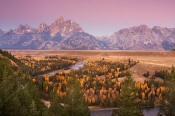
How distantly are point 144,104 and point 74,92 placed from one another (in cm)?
7679

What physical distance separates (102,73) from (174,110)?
130893mm

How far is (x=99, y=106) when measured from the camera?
339 feet

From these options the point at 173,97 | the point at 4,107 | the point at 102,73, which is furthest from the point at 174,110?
the point at 102,73

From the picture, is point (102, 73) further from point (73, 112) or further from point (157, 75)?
point (73, 112)

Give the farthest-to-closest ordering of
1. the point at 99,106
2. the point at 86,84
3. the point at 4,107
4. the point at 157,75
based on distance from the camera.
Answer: the point at 157,75, the point at 86,84, the point at 99,106, the point at 4,107

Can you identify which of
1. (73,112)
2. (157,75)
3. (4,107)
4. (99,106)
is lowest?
(99,106)

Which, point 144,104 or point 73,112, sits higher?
point 73,112

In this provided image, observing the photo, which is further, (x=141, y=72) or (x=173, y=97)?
(x=141, y=72)

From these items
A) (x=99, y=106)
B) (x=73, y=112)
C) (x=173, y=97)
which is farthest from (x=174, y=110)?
(x=99, y=106)

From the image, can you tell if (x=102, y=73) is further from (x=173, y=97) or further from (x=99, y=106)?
(x=173, y=97)

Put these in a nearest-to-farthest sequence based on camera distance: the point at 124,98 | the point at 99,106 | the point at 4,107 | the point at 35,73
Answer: the point at 4,107
the point at 124,98
the point at 99,106
the point at 35,73

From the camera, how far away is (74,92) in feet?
136

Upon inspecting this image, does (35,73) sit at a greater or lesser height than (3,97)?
lesser

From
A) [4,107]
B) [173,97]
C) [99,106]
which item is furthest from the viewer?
[99,106]
